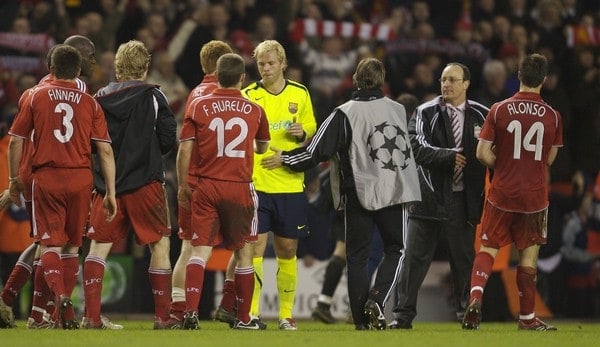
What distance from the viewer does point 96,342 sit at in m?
9.59

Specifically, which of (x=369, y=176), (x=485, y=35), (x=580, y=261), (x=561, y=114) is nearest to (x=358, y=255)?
(x=369, y=176)

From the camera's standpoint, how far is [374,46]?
19906mm

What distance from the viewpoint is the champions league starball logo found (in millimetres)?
11805

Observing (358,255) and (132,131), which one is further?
(358,255)

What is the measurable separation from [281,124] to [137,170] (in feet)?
4.94

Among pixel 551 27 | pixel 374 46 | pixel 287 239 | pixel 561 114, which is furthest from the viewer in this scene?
pixel 551 27

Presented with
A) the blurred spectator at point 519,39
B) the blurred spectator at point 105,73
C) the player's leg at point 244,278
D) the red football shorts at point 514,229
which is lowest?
the player's leg at point 244,278

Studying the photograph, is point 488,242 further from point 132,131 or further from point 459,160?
point 132,131

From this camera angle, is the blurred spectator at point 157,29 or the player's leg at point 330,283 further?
the blurred spectator at point 157,29

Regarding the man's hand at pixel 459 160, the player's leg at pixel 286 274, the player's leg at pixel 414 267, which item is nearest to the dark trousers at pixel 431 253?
the player's leg at pixel 414 267

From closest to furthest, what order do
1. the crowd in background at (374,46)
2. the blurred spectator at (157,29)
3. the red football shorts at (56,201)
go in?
the red football shorts at (56,201)
the crowd in background at (374,46)
the blurred spectator at (157,29)

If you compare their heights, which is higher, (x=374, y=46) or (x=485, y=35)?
(x=485, y=35)

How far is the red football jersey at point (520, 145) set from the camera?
11797 millimetres

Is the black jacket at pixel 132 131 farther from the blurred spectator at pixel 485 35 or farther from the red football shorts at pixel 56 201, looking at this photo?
the blurred spectator at pixel 485 35
